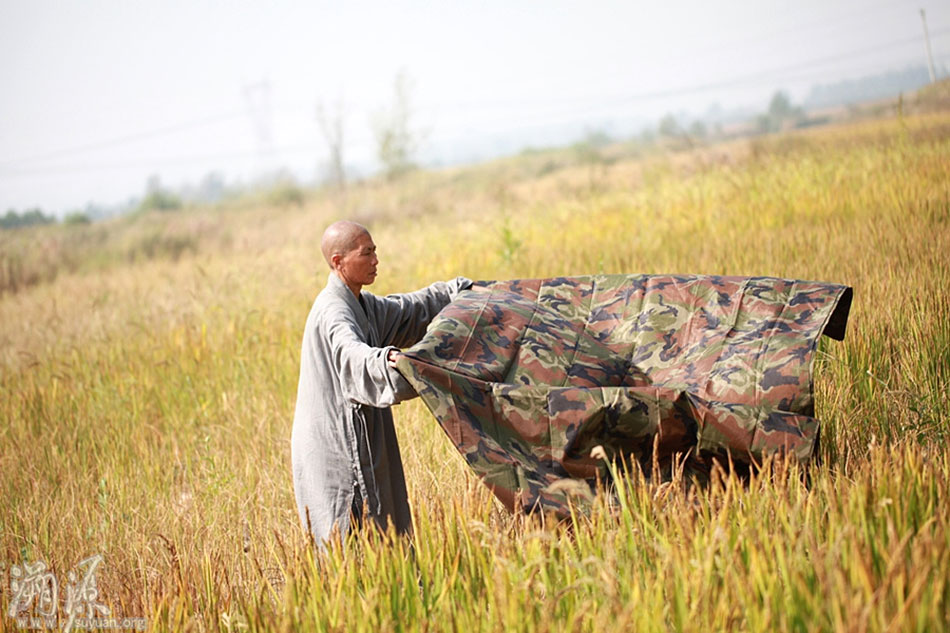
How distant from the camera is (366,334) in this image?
3.13 m

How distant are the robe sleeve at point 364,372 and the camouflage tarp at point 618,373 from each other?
70 mm

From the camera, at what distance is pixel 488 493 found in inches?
106

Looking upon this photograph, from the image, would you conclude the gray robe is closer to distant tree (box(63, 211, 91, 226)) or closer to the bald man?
the bald man

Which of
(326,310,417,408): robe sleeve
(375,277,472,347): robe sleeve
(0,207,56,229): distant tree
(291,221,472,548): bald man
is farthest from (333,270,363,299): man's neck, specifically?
(0,207,56,229): distant tree

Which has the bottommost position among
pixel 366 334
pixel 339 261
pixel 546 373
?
pixel 546 373

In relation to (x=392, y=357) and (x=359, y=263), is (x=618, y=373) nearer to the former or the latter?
(x=392, y=357)

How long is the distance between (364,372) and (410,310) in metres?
0.73

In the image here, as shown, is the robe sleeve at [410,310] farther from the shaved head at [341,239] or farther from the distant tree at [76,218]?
the distant tree at [76,218]

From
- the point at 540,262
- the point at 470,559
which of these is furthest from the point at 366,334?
the point at 540,262

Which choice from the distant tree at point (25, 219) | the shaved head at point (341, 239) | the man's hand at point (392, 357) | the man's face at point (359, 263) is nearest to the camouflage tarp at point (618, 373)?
the man's hand at point (392, 357)

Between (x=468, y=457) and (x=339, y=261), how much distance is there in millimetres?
989

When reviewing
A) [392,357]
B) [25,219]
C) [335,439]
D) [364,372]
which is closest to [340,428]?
[335,439]

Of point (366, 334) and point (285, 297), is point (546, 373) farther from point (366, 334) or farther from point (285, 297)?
point (285, 297)

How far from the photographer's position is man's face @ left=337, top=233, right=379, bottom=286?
9.98ft
